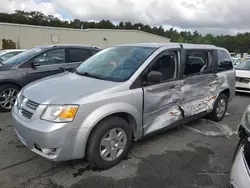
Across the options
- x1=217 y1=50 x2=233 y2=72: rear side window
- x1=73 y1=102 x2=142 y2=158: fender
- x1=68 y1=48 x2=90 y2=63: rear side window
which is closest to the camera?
x1=73 y1=102 x2=142 y2=158: fender

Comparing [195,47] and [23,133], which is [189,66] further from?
[23,133]

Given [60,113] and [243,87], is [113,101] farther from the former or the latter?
[243,87]

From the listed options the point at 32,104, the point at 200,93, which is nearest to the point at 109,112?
the point at 32,104

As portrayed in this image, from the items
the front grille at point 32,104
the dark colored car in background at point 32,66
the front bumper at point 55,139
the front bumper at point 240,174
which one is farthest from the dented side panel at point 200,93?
the dark colored car in background at point 32,66

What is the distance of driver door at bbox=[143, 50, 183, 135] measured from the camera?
3334 mm

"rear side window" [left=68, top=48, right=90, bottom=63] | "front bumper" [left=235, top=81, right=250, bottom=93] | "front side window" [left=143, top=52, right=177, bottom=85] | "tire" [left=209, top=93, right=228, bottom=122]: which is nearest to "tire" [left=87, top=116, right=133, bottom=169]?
"front side window" [left=143, top=52, right=177, bottom=85]

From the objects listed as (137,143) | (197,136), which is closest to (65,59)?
(137,143)

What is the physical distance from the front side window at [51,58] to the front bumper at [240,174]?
201 inches

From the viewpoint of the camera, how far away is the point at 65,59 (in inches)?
243

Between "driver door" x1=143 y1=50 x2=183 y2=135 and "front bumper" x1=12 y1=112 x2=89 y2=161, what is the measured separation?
3.59 feet

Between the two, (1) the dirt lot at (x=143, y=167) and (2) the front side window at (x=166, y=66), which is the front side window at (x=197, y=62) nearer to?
Answer: (2) the front side window at (x=166, y=66)

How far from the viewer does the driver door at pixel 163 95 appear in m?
3.33

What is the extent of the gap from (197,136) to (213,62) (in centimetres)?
164

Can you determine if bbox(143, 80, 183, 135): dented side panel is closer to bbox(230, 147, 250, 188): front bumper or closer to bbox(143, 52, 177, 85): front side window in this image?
bbox(143, 52, 177, 85): front side window
